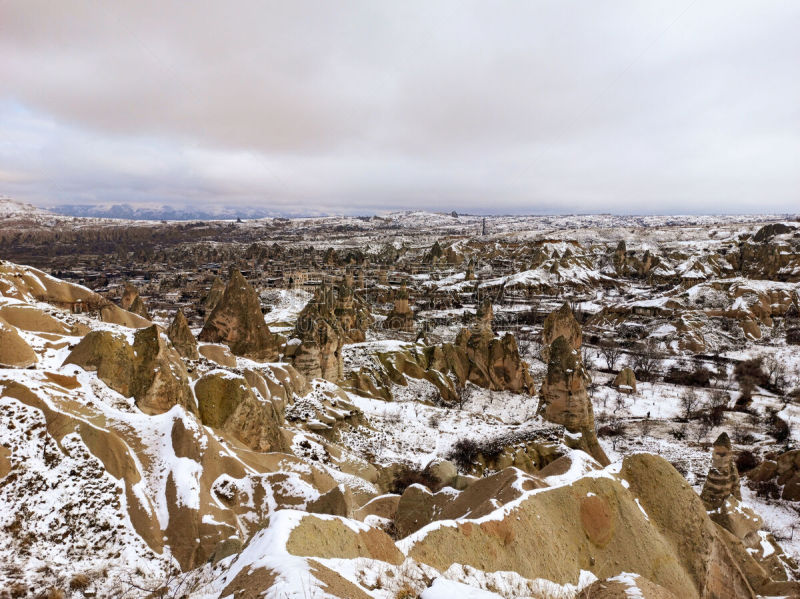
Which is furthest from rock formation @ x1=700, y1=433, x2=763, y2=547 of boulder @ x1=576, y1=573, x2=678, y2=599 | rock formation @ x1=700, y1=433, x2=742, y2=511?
boulder @ x1=576, y1=573, x2=678, y2=599

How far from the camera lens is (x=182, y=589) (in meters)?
10.4

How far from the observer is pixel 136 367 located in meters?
20.4

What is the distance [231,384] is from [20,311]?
51.7ft

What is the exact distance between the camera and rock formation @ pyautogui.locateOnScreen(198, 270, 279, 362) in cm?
4325

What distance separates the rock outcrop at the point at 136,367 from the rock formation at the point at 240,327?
22.1 m

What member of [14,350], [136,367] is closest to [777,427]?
[136,367]

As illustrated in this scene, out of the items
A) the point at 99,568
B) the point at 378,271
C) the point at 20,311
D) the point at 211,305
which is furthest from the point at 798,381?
the point at 378,271

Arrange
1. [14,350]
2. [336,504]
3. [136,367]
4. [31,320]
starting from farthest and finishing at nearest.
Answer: [31,320], [136,367], [14,350], [336,504]

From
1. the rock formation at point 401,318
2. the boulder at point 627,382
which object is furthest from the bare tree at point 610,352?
the rock formation at point 401,318

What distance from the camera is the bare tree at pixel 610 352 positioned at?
222 ft

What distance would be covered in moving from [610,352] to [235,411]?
66.6 m

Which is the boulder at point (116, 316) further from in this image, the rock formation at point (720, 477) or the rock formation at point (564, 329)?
the rock formation at point (564, 329)

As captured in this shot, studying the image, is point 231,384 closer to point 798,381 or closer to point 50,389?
point 50,389

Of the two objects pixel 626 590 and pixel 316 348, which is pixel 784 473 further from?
pixel 316 348
